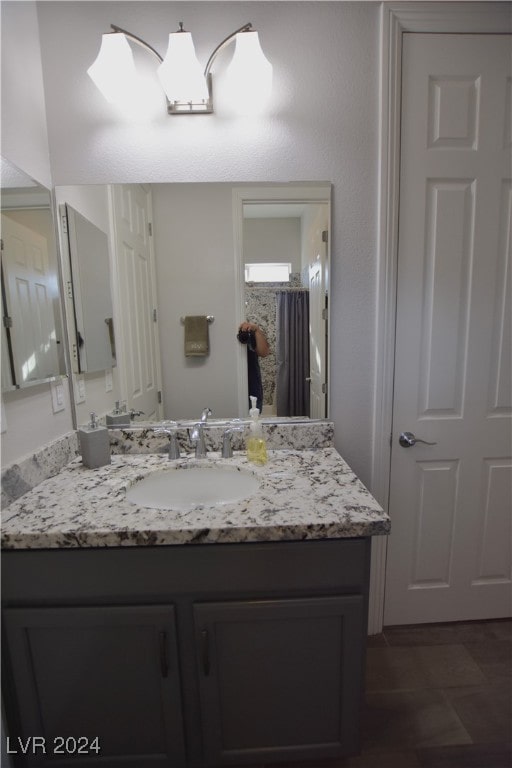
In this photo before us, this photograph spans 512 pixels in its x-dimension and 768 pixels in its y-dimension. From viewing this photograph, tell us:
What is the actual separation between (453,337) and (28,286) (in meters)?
1.55

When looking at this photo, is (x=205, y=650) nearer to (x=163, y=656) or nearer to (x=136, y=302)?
(x=163, y=656)

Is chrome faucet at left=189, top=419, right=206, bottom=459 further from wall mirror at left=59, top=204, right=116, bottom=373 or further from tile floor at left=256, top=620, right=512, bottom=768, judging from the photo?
tile floor at left=256, top=620, right=512, bottom=768

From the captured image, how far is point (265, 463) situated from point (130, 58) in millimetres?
1424

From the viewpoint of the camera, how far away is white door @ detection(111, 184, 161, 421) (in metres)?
1.28

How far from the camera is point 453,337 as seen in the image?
1373mm

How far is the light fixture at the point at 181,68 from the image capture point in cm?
110

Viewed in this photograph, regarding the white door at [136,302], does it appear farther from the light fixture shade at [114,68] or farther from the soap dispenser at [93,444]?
the light fixture shade at [114,68]

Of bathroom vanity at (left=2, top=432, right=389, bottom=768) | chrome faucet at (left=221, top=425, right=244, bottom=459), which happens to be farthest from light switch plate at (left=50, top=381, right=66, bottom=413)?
chrome faucet at (left=221, top=425, right=244, bottom=459)

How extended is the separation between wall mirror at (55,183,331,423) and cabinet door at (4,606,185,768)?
0.69 metres

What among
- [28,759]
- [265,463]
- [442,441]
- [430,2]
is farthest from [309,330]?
[28,759]

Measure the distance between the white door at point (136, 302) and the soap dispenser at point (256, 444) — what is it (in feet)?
1.30

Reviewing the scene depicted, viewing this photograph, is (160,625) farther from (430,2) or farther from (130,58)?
(430,2)

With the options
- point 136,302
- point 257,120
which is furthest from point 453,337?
point 136,302

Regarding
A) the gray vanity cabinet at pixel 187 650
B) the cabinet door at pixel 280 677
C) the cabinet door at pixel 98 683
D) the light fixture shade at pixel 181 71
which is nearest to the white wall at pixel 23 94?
the light fixture shade at pixel 181 71
